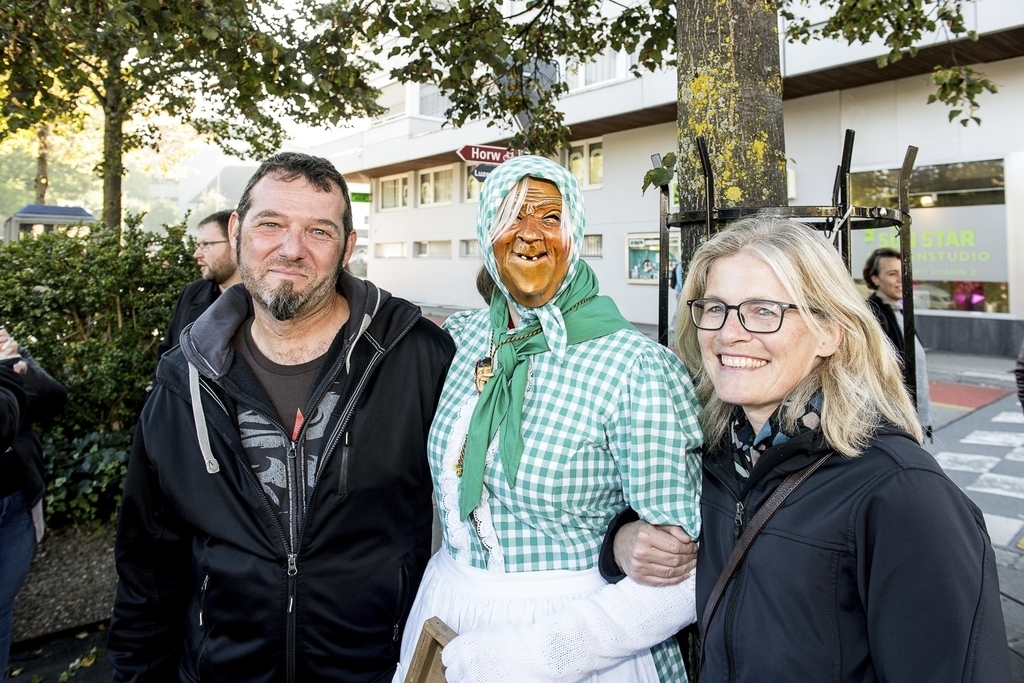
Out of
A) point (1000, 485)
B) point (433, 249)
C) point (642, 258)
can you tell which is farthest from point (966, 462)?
point (433, 249)

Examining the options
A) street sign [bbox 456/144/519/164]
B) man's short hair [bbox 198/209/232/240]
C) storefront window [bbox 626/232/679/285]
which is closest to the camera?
man's short hair [bbox 198/209/232/240]

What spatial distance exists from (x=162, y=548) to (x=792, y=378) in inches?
74.4

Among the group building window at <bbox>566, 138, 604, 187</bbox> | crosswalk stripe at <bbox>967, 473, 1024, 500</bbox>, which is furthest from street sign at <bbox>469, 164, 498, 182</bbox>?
building window at <bbox>566, 138, 604, 187</bbox>

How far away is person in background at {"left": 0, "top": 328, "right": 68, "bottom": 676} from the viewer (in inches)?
108

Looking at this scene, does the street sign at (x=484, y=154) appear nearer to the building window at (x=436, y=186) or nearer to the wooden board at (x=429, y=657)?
the wooden board at (x=429, y=657)

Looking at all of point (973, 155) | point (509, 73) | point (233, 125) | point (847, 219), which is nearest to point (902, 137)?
point (973, 155)

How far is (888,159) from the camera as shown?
13.2m

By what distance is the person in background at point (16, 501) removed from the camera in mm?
2736

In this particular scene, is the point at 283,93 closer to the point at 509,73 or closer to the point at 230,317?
the point at 509,73

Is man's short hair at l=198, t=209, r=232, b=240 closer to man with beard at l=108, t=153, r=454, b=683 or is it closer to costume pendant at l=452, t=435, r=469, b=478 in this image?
man with beard at l=108, t=153, r=454, b=683

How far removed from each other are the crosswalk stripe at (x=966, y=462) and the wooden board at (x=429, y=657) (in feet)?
20.5

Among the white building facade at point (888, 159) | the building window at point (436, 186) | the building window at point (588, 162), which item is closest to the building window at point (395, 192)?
the building window at point (436, 186)

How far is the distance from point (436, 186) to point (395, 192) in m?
2.94

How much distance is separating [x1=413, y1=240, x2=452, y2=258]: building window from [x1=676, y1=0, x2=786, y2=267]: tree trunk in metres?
23.0
